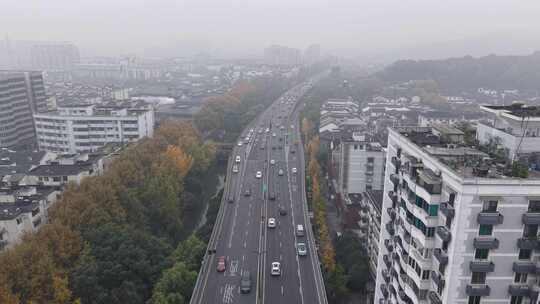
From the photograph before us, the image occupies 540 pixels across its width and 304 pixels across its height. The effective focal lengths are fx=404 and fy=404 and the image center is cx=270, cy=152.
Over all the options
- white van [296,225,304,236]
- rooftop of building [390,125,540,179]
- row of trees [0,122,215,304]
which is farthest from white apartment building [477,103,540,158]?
white van [296,225,304,236]

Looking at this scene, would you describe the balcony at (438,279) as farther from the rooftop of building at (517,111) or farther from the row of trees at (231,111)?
the row of trees at (231,111)

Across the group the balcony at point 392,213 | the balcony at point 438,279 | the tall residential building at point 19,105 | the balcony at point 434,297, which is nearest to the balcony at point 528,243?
the balcony at point 438,279

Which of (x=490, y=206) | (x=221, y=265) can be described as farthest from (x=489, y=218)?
(x=221, y=265)

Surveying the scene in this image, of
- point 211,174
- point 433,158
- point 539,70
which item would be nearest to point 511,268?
point 433,158

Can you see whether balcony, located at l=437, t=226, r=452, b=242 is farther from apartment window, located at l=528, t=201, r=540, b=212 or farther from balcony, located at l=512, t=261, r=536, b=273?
apartment window, located at l=528, t=201, r=540, b=212

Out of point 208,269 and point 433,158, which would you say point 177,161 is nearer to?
point 208,269
